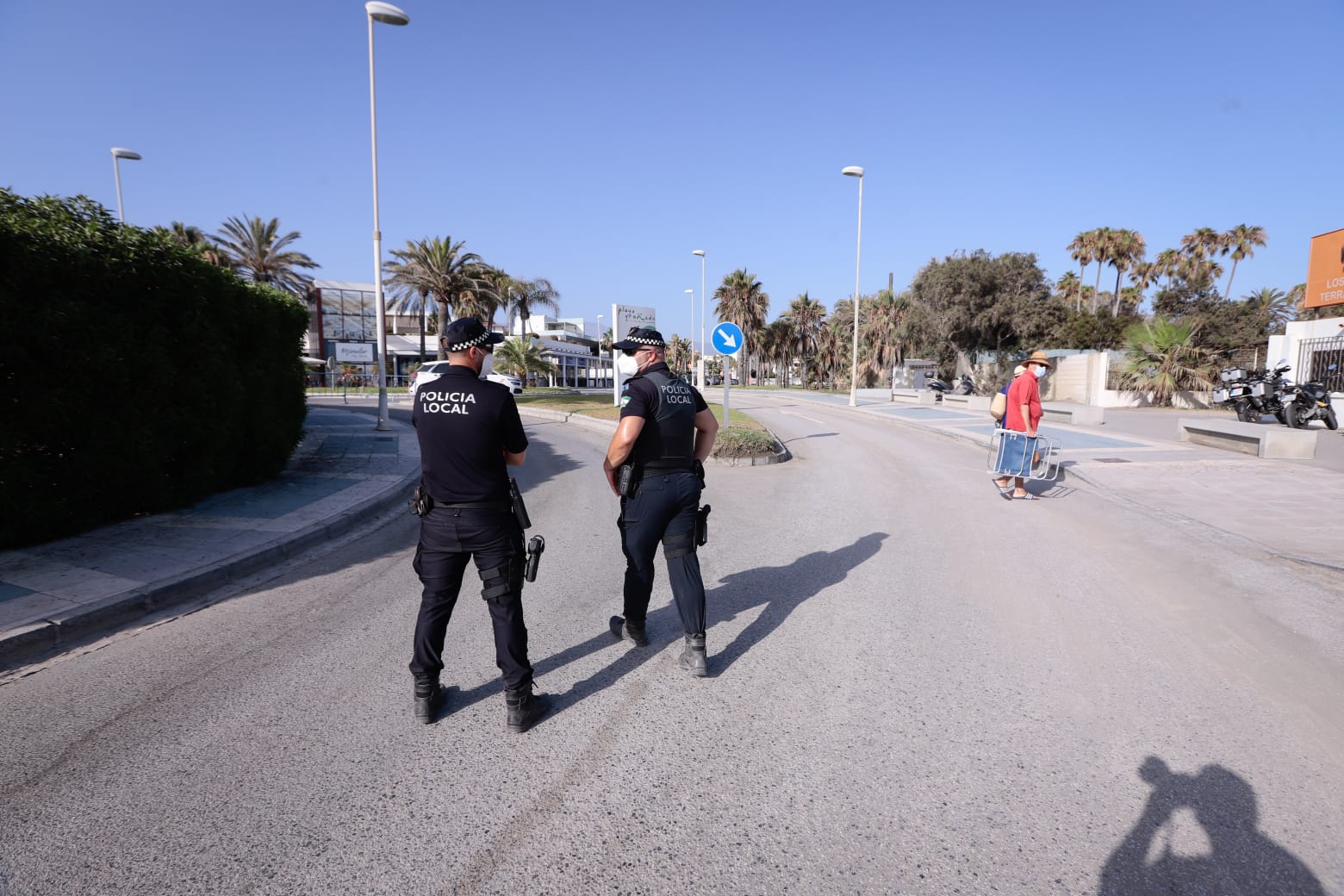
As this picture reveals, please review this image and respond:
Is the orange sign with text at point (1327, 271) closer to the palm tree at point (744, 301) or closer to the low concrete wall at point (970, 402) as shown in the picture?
the low concrete wall at point (970, 402)

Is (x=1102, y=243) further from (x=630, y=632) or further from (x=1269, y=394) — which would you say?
(x=630, y=632)

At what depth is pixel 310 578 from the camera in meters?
5.50

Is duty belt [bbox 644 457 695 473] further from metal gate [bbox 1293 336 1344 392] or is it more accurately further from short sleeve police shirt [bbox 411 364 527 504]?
metal gate [bbox 1293 336 1344 392]

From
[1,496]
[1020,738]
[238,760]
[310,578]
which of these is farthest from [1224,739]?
[1,496]

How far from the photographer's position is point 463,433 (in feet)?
10.2

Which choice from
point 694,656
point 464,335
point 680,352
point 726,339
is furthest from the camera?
point 680,352

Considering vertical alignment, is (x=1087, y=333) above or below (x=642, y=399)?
above

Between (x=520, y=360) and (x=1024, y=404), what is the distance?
1235 inches

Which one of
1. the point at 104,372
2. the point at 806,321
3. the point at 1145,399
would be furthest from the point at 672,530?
the point at 806,321

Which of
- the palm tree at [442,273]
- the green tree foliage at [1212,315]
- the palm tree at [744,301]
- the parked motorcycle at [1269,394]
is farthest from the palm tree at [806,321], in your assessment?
the parked motorcycle at [1269,394]

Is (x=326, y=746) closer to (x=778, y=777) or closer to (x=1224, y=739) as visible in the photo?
(x=778, y=777)

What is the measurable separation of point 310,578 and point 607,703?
3.33m

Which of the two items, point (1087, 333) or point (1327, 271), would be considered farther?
point (1087, 333)

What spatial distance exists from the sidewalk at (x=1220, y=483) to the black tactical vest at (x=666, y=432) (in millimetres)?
5945
